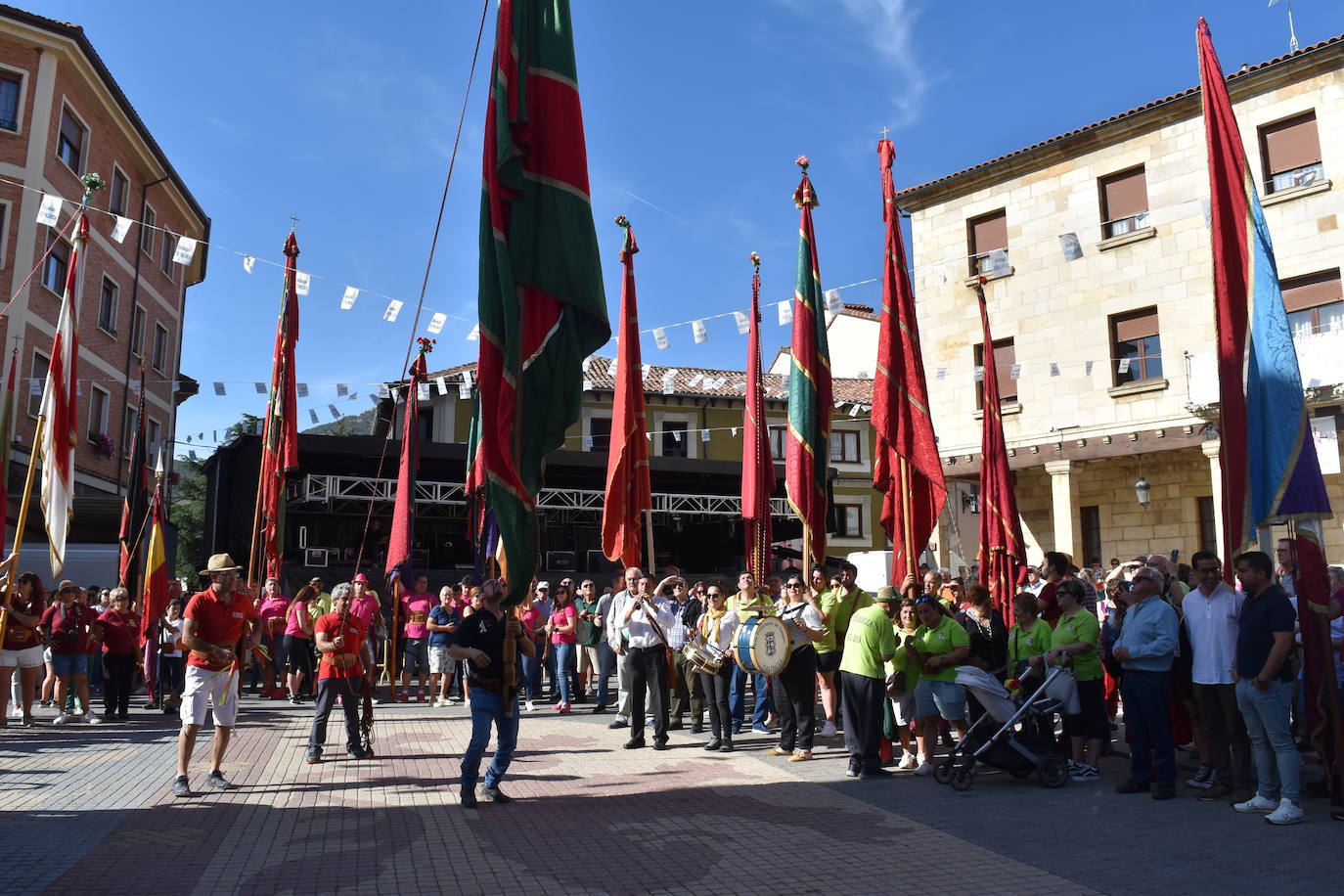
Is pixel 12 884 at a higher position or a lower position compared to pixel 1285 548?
lower

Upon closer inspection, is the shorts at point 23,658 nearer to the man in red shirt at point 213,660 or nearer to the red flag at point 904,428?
the man in red shirt at point 213,660

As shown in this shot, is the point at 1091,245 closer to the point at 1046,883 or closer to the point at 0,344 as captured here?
the point at 1046,883

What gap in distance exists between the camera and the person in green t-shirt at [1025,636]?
889cm

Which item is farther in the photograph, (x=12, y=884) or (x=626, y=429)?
(x=626, y=429)

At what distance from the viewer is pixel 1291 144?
73.5 feet

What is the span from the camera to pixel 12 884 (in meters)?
5.46


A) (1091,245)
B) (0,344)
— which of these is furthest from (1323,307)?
(0,344)

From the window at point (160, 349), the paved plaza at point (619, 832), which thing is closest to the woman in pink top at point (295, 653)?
the paved plaza at point (619, 832)

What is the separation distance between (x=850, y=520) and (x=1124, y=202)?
23781 millimetres

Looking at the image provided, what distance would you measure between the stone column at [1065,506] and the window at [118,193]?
26377mm

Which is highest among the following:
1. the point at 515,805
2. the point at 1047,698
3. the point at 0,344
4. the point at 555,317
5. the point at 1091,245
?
the point at 1091,245

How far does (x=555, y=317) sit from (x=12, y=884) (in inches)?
184

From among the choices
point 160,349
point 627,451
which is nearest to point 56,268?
point 160,349

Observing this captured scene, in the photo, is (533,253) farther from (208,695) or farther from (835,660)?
(835,660)
